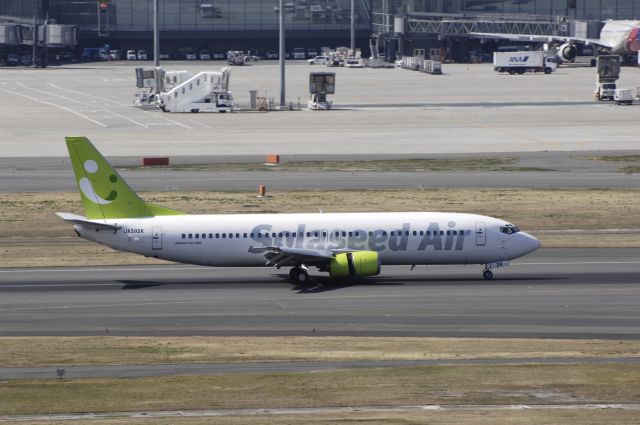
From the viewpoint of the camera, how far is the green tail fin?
6391cm

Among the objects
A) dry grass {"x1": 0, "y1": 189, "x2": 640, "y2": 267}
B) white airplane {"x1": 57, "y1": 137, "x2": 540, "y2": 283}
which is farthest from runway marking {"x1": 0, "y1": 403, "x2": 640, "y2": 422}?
dry grass {"x1": 0, "y1": 189, "x2": 640, "y2": 267}

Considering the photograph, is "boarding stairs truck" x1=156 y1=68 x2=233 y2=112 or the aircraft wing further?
"boarding stairs truck" x1=156 y1=68 x2=233 y2=112

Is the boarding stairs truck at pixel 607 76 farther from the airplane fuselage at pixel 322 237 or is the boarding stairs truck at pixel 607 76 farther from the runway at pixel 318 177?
the airplane fuselage at pixel 322 237

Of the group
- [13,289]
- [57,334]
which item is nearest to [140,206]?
[13,289]

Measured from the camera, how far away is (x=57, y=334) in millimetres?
52219

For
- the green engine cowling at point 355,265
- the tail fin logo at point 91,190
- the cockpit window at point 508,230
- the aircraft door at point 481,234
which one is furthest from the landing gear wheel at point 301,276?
the cockpit window at point 508,230

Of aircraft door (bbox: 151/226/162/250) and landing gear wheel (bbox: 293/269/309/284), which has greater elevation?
aircraft door (bbox: 151/226/162/250)

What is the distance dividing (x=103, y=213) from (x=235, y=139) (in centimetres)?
6648

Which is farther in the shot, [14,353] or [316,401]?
[14,353]

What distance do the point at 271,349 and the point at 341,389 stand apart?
7575 mm

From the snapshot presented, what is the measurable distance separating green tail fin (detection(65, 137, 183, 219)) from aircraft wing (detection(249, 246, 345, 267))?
698 cm

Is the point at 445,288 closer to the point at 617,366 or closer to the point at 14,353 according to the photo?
the point at 617,366

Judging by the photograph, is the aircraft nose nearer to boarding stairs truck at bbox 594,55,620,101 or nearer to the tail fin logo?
the tail fin logo

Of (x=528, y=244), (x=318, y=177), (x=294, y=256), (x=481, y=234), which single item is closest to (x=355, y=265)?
(x=294, y=256)
